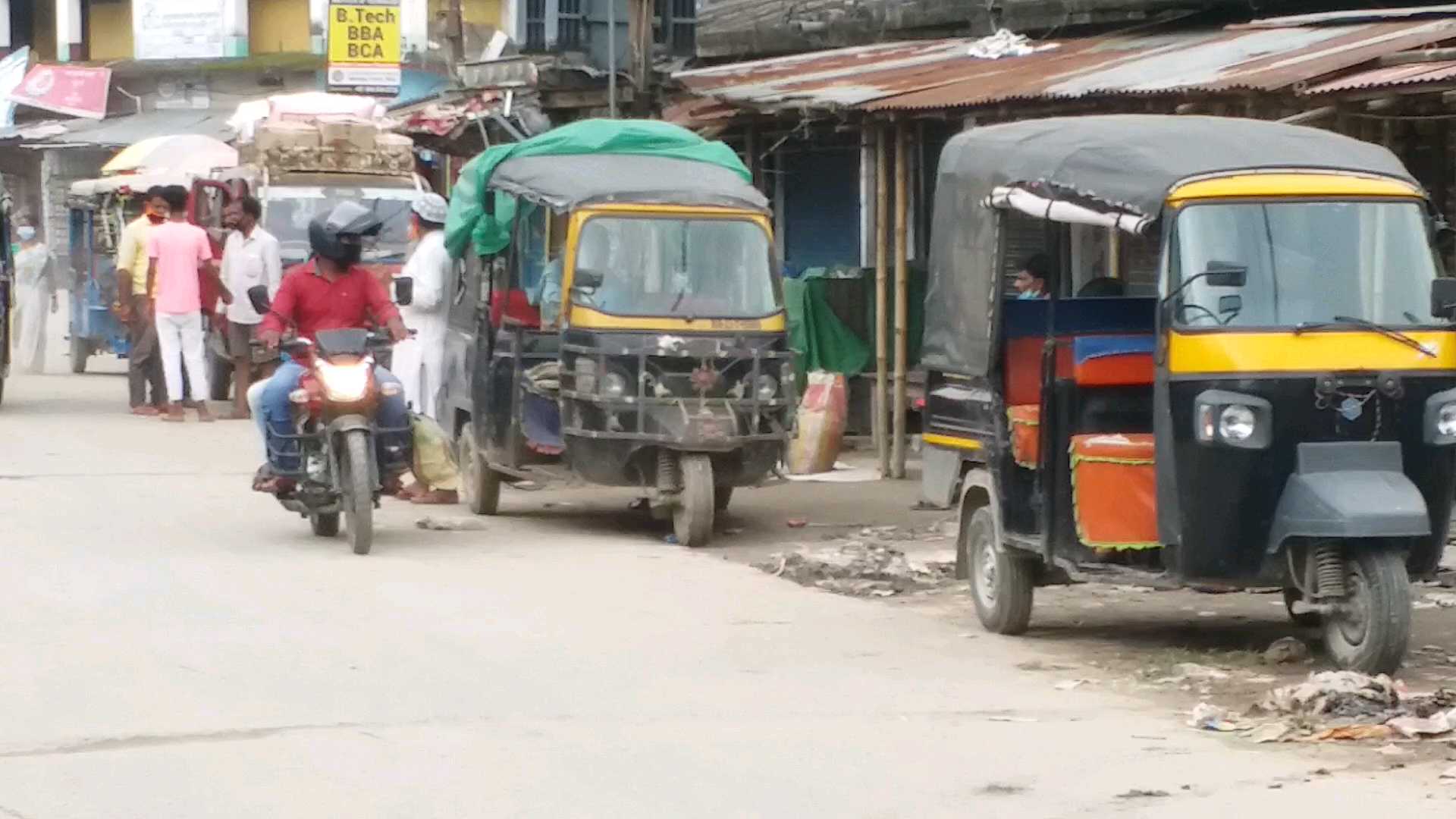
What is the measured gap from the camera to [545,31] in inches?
1332

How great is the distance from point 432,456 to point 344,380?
104 centimetres

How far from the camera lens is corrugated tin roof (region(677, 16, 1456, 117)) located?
1463cm

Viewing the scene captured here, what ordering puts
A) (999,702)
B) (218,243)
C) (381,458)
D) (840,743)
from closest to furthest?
(840,743)
(999,702)
(381,458)
(218,243)

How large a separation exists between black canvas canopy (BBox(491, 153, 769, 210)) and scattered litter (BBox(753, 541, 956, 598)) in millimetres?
2311

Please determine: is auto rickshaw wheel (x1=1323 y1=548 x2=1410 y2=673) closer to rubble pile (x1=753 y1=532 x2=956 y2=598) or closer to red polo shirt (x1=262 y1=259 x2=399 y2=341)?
rubble pile (x1=753 y1=532 x2=956 y2=598)

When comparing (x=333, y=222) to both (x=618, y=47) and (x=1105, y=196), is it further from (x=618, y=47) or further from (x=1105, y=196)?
(x=618, y=47)

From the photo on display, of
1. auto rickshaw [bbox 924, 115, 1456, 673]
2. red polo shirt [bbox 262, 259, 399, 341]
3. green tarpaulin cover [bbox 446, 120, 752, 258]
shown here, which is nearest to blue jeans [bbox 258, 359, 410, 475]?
red polo shirt [bbox 262, 259, 399, 341]

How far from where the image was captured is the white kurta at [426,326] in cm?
1744

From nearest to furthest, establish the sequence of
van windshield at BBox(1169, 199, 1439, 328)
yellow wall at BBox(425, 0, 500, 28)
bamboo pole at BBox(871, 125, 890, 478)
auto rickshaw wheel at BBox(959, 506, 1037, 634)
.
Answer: van windshield at BBox(1169, 199, 1439, 328) < auto rickshaw wheel at BBox(959, 506, 1037, 634) < bamboo pole at BBox(871, 125, 890, 478) < yellow wall at BBox(425, 0, 500, 28)

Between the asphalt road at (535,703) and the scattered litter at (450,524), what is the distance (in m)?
0.84

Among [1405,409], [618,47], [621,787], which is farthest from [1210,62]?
[618,47]

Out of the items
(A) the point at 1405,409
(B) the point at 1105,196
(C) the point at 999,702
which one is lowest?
(C) the point at 999,702

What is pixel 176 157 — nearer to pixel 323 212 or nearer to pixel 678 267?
pixel 323 212

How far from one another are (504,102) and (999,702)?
55.1 ft
